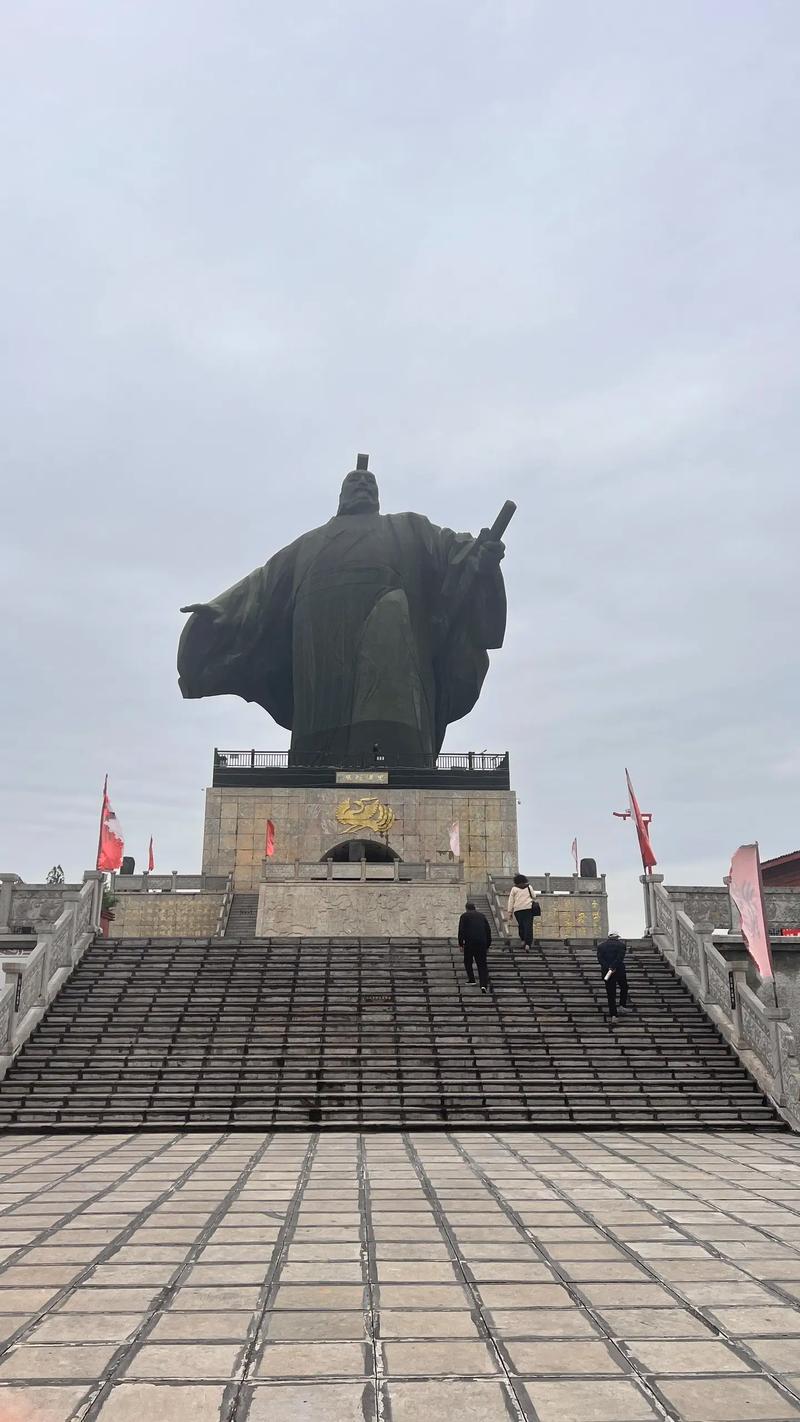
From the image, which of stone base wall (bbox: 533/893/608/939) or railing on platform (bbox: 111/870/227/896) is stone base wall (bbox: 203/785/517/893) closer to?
railing on platform (bbox: 111/870/227/896)

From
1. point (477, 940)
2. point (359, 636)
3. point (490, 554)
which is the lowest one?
point (477, 940)

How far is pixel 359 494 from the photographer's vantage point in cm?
3016

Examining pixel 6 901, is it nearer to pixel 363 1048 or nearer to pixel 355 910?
pixel 355 910

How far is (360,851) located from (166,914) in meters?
5.64

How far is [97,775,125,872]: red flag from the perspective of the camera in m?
20.2

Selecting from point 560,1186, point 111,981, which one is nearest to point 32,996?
point 111,981

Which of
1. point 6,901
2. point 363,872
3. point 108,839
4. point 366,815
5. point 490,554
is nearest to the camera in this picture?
point 6,901

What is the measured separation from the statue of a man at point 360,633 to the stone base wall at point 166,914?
674cm

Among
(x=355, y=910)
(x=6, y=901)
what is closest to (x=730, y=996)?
(x=355, y=910)

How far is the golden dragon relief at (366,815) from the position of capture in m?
25.2

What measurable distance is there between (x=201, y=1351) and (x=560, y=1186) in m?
3.85

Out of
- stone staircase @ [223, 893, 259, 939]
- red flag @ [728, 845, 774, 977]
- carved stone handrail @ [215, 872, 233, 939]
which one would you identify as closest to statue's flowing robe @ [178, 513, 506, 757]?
stone staircase @ [223, 893, 259, 939]

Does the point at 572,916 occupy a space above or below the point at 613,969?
above

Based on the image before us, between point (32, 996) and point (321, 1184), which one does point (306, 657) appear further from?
point (321, 1184)
